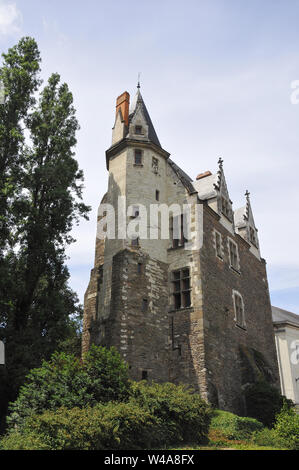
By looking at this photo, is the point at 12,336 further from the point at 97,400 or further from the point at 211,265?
the point at 211,265

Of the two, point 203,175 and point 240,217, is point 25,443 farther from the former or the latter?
point 240,217

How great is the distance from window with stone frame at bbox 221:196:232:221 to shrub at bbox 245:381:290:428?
10497 millimetres

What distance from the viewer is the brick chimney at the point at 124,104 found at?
1001 inches

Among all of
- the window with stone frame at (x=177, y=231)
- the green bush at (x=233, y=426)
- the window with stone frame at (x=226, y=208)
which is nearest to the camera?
the green bush at (x=233, y=426)

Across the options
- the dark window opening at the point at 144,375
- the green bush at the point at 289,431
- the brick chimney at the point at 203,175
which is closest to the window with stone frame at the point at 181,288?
the dark window opening at the point at 144,375

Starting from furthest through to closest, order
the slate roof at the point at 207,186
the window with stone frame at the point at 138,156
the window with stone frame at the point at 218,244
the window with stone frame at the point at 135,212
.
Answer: the slate roof at the point at 207,186 → the window with stone frame at the point at 218,244 → the window with stone frame at the point at 138,156 → the window with stone frame at the point at 135,212

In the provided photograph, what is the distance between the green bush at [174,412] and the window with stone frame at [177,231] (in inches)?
364

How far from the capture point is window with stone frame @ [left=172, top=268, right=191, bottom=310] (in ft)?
70.6

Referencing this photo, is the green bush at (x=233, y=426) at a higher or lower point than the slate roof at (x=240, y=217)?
lower

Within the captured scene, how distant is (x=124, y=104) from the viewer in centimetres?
2591

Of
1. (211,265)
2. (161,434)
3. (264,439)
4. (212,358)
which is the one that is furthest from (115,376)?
(211,265)

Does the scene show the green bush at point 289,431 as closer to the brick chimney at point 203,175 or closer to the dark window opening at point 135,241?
the dark window opening at point 135,241

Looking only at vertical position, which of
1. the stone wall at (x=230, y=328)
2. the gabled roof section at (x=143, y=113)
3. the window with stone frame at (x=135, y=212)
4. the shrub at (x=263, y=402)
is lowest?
the shrub at (x=263, y=402)
